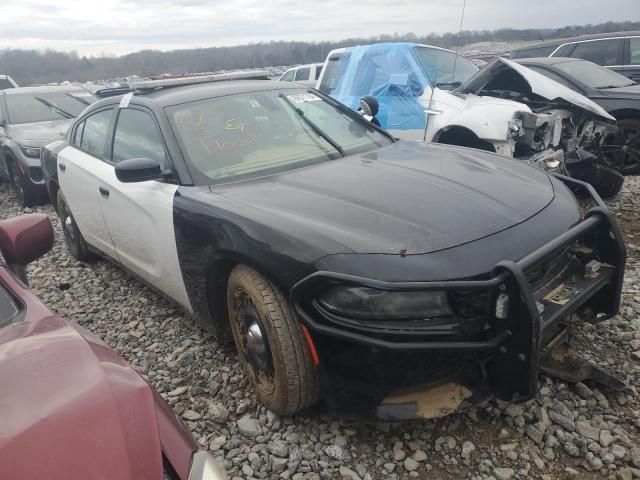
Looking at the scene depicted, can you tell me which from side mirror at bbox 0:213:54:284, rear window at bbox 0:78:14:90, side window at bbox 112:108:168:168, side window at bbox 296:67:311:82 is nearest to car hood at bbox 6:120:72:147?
side window at bbox 112:108:168:168

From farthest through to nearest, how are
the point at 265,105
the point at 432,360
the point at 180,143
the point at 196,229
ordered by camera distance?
the point at 265,105 < the point at 180,143 < the point at 196,229 < the point at 432,360

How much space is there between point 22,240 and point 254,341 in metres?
1.12

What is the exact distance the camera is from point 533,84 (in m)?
5.40

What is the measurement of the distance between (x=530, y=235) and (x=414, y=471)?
1.13 m

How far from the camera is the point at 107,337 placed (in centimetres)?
363

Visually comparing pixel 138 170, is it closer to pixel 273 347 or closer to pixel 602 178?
pixel 273 347

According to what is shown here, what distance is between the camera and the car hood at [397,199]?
2146 millimetres

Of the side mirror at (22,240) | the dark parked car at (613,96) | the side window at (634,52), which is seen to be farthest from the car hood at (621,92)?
the side mirror at (22,240)

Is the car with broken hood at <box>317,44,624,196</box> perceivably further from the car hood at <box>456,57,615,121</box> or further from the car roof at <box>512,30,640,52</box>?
the car roof at <box>512,30,640,52</box>

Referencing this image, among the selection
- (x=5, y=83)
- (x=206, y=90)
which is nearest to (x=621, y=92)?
(x=206, y=90)

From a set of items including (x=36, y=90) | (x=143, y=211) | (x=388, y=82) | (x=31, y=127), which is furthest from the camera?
(x=36, y=90)

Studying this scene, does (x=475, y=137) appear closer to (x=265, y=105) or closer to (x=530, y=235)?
(x=265, y=105)

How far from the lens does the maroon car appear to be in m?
1.16

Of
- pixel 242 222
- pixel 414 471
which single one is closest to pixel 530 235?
pixel 414 471
